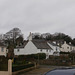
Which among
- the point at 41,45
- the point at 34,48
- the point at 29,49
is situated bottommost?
the point at 29,49

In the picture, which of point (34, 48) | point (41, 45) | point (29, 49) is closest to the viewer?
point (34, 48)

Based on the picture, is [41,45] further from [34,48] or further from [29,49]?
[29,49]

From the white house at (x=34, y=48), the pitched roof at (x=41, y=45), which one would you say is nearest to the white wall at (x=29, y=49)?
the white house at (x=34, y=48)

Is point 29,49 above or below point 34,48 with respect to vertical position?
below

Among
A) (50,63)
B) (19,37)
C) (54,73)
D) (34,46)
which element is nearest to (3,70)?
(54,73)

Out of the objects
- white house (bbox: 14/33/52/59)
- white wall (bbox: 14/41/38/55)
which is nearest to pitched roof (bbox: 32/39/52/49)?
white house (bbox: 14/33/52/59)

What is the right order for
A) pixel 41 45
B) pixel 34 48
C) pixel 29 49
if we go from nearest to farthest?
pixel 34 48 < pixel 41 45 < pixel 29 49

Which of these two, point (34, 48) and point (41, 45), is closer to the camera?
point (34, 48)

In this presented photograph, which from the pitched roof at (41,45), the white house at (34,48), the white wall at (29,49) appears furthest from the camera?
the pitched roof at (41,45)

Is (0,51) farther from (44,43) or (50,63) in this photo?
(44,43)

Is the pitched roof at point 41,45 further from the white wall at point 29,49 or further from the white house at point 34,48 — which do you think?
the white wall at point 29,49

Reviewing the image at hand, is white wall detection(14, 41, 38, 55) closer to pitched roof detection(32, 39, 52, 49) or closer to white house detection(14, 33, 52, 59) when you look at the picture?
white house detection(14, 33, 52, 59)

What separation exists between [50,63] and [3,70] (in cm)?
2407

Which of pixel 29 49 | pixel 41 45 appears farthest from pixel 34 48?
pixel 41 45
